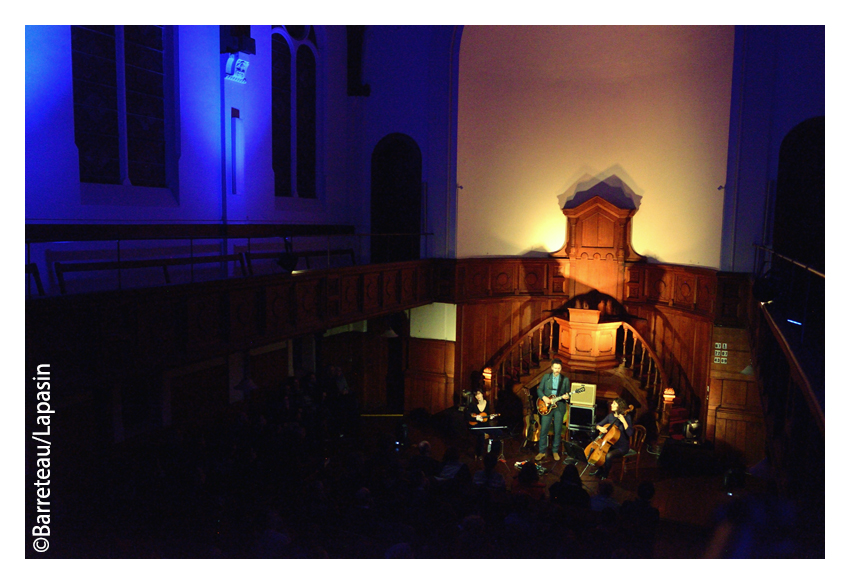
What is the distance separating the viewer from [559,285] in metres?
13.0

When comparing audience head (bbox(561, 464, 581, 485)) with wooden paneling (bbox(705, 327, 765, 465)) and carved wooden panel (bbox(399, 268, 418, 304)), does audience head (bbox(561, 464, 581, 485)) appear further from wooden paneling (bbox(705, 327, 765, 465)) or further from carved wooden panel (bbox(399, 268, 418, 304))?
carved wooden panel (bbox(399, 268, 418, 304))

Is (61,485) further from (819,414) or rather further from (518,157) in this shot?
(518,157)

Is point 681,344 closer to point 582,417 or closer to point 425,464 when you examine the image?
point 582,417

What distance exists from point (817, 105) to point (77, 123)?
10.8 meters

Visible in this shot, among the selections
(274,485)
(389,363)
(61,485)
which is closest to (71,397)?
(61,485)

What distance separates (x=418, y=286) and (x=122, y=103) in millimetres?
6177

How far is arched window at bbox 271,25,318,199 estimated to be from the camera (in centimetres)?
1153

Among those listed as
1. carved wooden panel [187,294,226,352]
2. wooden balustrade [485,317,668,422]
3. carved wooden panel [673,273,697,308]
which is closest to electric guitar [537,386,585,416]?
wooden balustrade [485,317,668,422]

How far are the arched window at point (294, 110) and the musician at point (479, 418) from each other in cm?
554

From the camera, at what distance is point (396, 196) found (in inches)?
524

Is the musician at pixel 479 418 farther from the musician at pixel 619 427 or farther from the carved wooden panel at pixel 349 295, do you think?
the carved wooden panel at pixel 349 295

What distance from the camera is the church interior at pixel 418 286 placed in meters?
6.11

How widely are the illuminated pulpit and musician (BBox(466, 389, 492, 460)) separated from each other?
217 cm

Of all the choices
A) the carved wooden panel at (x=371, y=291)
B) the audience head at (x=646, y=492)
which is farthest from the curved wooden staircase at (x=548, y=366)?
the audience head at (x=646, y=492)
